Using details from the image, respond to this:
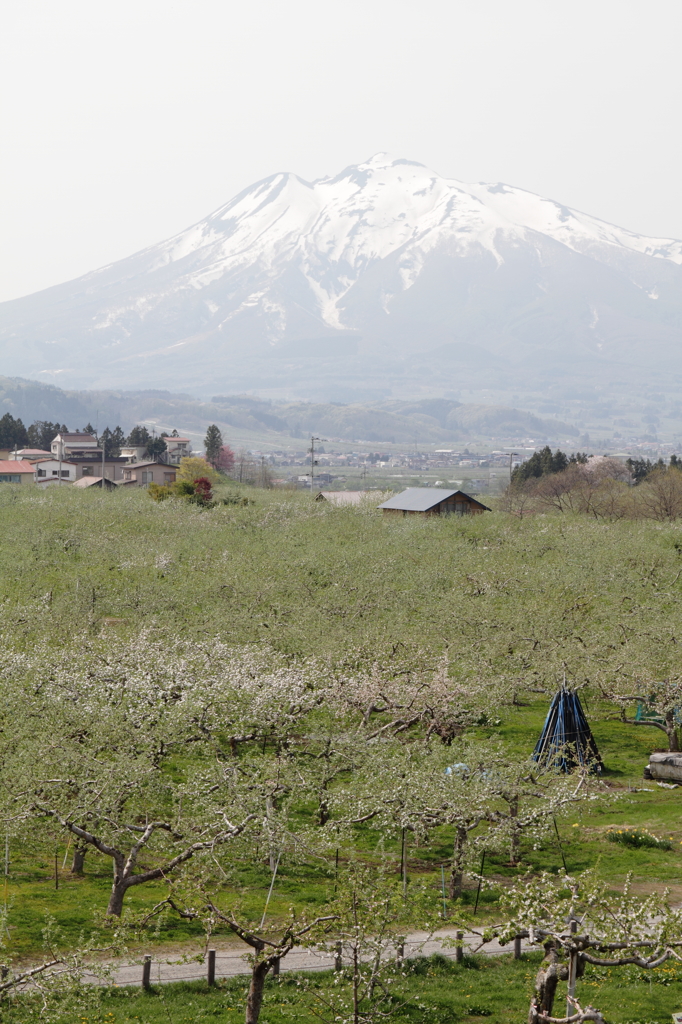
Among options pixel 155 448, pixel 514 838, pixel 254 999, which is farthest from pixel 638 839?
pixel 155 448

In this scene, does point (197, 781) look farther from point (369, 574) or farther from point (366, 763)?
point (369, 574)

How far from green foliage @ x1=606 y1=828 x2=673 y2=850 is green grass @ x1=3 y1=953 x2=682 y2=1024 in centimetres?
675

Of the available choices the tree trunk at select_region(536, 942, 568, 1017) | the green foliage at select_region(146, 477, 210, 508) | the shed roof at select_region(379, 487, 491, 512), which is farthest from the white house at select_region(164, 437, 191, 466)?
the tree trunk at select_region(536, 942, 568, 1017)

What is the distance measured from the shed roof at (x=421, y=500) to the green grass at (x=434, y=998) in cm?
6352

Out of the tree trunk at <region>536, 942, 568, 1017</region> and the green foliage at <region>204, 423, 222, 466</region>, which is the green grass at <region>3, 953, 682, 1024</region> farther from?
the green foliage at <region>204, 423, 222, 466</region>

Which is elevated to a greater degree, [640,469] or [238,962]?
[640,469]

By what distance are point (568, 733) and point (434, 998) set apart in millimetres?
15559

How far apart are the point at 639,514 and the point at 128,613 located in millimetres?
56527

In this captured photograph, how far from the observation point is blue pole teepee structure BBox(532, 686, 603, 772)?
32094mm

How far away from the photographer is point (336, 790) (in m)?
25.0

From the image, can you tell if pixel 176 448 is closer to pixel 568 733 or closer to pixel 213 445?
pixel 213 445

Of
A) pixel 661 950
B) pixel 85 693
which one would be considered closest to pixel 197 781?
pixel 85 693

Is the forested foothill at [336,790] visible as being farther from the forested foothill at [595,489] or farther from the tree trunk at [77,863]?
the forested foothill at [595,489]

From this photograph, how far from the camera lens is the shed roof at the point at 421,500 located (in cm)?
8346
